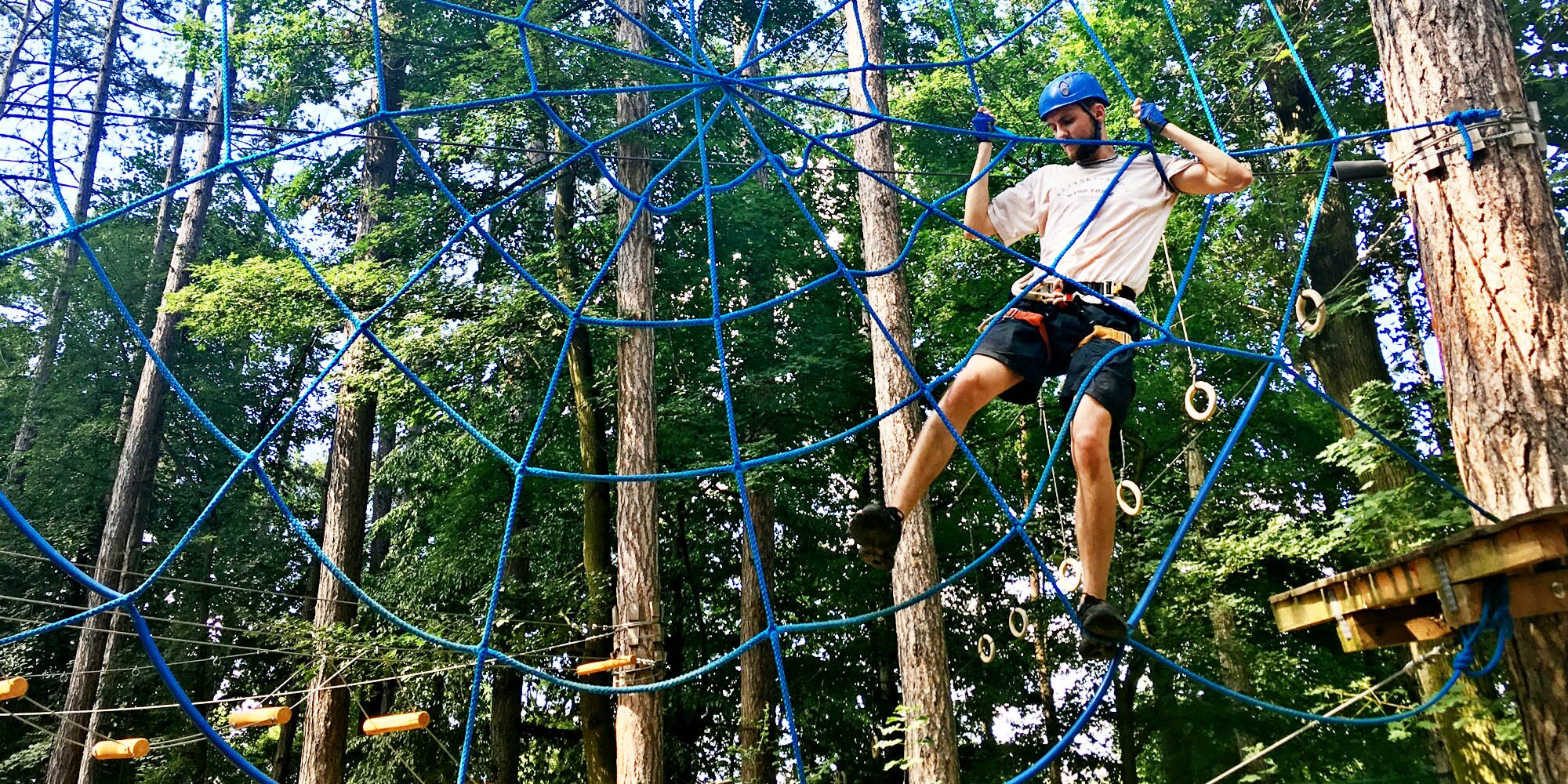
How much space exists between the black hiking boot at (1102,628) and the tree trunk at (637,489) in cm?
445

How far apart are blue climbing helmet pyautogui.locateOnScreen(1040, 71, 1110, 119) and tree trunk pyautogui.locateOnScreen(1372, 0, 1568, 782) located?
997 mm

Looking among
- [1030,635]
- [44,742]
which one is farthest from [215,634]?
[1030,635]

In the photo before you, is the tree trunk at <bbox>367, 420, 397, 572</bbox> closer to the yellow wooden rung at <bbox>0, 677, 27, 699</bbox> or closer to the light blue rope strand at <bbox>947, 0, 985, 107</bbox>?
the yellow wooden rung at <bbox>0, 677, 27, 699</bbox>

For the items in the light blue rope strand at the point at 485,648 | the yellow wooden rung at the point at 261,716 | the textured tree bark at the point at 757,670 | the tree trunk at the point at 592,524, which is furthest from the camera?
the textured tree bark at the point at 757,670

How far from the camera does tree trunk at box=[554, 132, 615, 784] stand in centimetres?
780

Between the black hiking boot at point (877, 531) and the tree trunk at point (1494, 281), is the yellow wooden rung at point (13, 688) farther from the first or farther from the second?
the tree trunk at point (1494, 281)

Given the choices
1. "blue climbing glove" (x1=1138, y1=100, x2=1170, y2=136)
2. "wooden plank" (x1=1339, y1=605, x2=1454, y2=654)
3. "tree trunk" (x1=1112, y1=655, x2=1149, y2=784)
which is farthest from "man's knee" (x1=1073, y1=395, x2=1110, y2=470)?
"tree trunk" (x1=1112, y1=655, x2=1149, y2=784)

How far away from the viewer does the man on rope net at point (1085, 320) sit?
97.0 inches

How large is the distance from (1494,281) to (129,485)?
11.3 meters

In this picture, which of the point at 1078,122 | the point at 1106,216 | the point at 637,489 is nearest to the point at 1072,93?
the point at 1078,122

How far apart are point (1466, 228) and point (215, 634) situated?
1352 cm

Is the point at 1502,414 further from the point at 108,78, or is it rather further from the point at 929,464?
the point at 108,78

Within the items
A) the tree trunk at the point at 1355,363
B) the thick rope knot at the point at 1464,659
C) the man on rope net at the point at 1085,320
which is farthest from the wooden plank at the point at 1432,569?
the tree trunk at the point at 1355,363

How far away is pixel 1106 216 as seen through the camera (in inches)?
107
